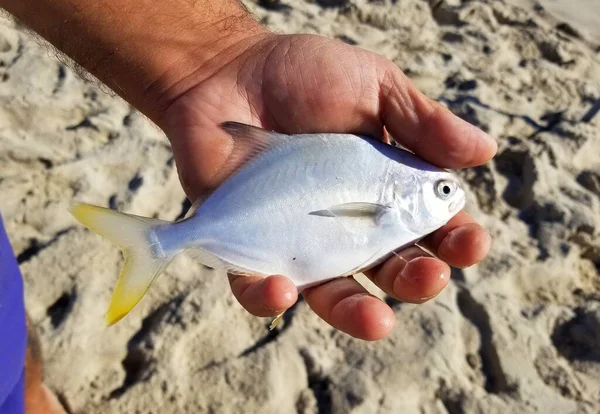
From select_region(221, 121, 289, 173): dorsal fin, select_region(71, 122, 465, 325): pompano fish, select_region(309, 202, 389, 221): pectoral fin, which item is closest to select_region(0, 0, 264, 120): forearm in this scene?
select_region(221, 121, 289, 173): dorsal fin

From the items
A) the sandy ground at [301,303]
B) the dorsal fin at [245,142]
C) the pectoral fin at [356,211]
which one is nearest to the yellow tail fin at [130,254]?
the dorsal fin at [245,142]

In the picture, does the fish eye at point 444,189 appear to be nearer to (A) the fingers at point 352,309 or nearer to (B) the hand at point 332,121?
(B) the hand at point 332,121

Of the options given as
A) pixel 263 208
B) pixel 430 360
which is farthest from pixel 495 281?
pixel 263 208

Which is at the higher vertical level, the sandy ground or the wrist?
the wrist

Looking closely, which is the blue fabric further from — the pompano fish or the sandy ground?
the sandy ground

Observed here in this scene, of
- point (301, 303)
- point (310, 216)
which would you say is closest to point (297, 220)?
point (310, 216)

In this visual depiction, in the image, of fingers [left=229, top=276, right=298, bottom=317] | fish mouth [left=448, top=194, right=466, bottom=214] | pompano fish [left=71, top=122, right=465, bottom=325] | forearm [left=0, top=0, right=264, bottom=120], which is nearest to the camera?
fingers [left=229, top=276, right=298, bottom=317]
